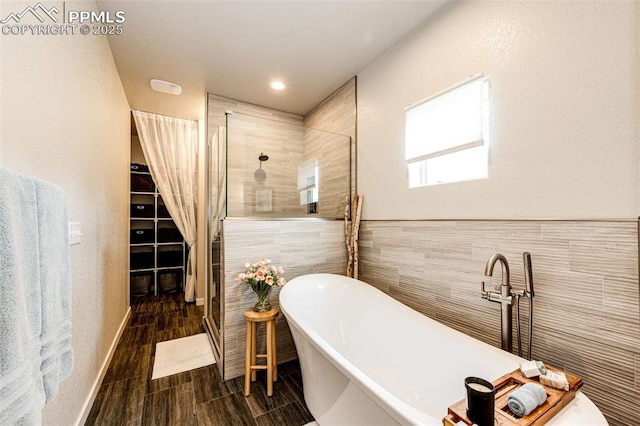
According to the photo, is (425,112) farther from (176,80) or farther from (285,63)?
(176,80)

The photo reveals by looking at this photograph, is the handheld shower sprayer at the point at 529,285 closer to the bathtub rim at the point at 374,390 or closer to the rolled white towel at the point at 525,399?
the rolled white towel at the point at 525,399

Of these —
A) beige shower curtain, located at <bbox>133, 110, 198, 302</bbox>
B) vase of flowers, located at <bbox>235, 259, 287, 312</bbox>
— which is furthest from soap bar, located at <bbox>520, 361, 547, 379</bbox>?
beige shower curtain, located at <bbox>133, 110, 198, 302</bbox>

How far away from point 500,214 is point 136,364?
9.61ft

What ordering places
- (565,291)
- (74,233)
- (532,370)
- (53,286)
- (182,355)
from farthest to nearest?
(182,355) → (74,233) → (565,291) → (532,370) → (53,286)

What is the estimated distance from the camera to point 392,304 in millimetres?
1736

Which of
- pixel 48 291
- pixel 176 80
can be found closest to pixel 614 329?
pixel 48 291

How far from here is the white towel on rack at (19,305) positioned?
1.89 ft

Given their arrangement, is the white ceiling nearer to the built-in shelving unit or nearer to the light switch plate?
the light switch plate

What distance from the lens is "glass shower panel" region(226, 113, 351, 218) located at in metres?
2.20

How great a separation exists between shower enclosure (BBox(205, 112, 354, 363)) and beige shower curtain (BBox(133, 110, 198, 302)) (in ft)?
2.86

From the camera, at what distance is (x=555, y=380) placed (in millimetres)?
914

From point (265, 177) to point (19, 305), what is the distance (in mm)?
1847

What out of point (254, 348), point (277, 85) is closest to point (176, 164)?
point (277, 85)

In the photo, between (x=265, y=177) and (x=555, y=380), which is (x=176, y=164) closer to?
(x=265, y=177)
